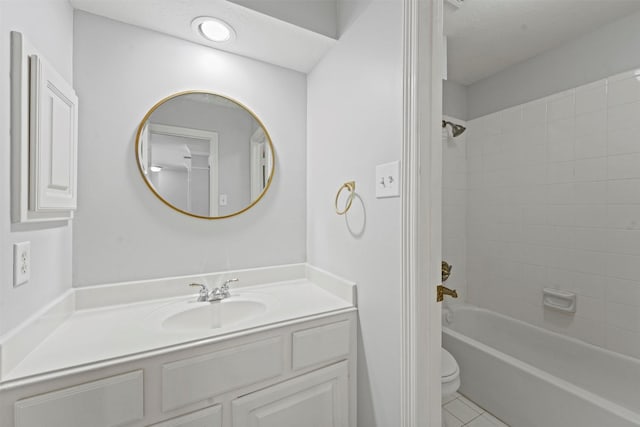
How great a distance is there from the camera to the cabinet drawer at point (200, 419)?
88cm

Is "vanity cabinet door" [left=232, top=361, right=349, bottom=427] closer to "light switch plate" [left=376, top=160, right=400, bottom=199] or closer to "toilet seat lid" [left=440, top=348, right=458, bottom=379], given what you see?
"toilet seat lid" [left=440, top=348, right=458, bottom=379]

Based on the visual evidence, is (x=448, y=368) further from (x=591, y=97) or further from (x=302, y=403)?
(x=591, y=97)

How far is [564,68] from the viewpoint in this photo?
6.20 ft

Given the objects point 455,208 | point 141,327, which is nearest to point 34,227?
point 141,327

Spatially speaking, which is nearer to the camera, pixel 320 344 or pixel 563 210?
pixel 320 344

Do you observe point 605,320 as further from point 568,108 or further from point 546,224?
Result: point 568,108

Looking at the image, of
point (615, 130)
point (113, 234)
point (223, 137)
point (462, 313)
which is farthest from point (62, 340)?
point (615, 130)

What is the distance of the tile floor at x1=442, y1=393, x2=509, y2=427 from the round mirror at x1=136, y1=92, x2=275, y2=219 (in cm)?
181

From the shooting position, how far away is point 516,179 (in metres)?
2.15

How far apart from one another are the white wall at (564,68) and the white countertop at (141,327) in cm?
217

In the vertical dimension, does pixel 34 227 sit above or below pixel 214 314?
above

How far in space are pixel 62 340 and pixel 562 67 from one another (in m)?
3.22

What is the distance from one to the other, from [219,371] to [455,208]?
7.49 ft

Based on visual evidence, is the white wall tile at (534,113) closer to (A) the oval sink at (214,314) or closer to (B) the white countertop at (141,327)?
(B) the white countertop at (141,327)
